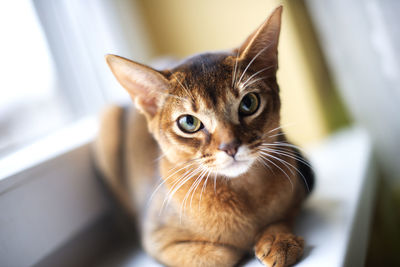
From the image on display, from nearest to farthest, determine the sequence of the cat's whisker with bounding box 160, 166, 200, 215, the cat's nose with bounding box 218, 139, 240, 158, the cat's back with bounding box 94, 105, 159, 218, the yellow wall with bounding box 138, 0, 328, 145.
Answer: the cat's nose with bounding box 218, 139, 240, 158, the cat's whisker with bounding box 160, 166, 200, 215, the cat's back with bounding box 94, 105, 159, 218, the yellow wall with bounding box 138, 0, 328, 145

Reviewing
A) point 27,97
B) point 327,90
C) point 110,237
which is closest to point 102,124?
point 27,97

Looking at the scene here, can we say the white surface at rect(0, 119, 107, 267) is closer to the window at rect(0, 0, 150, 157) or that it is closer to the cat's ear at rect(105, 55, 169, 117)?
the window at rect(0, 0, 150, 157)

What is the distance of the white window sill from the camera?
37.0 inches

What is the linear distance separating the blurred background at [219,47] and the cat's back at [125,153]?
245 millimetres

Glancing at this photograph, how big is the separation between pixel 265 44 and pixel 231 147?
33cm

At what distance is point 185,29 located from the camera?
1.90 m

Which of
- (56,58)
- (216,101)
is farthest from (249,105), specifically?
(56,58)

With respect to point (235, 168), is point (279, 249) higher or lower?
lower

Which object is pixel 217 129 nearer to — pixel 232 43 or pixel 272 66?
pixel 272 66

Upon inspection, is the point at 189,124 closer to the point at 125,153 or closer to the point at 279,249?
the point at 279,249

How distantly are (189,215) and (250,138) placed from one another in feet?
0.95

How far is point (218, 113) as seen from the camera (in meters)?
0.85

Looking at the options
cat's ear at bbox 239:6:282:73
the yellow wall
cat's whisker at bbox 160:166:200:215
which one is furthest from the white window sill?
cat's ear at bbox 239:6:282:73

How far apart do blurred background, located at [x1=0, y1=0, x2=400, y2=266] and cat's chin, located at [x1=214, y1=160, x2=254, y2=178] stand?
2.17ft
